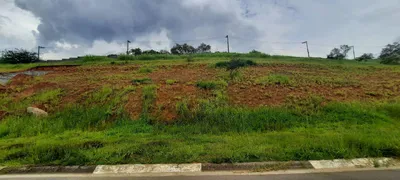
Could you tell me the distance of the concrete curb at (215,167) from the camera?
4.32 meters

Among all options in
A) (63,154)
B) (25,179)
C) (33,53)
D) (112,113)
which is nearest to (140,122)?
(112,113)

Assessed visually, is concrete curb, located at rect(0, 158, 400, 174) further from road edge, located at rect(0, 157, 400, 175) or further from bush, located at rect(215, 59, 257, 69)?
bush, located at rect(215, 59, 257, 69)

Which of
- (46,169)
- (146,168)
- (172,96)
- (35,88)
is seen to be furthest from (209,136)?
(35,88)

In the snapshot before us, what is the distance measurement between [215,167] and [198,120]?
3.00 meters

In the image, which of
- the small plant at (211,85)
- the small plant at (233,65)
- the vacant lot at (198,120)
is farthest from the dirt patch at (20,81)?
the small plant at (233,65)

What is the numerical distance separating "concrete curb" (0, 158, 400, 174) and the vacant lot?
7.3 inches

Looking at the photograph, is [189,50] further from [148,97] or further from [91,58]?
[148,97]

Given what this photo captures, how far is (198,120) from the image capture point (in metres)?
7.34

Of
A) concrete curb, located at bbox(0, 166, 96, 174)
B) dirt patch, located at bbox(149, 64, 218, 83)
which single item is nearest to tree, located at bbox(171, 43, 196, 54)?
dirt patch, located at bbox(149, 64, 218, 83)

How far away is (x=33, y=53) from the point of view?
25.2 meters

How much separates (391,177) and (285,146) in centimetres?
172

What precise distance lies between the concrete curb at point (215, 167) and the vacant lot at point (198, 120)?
0.61ft

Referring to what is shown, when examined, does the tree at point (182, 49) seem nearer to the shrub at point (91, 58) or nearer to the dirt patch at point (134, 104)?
the shrub at point (91, 58)

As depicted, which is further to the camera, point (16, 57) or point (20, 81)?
point (16, 57)
